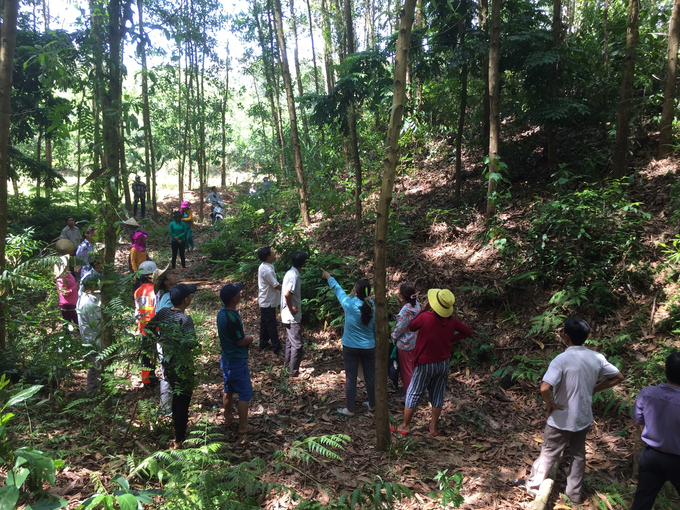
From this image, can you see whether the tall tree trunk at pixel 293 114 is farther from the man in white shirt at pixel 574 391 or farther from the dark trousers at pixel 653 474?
the dark trousers at pixel 653 474

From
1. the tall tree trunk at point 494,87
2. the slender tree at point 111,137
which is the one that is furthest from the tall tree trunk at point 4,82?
the tall tree trunk at point 494,87

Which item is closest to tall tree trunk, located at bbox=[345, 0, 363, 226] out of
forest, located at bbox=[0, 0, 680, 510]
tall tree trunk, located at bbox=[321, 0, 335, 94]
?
forest, located at bbox=[0, 0, 680, 510]

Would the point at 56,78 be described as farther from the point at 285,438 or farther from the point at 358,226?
the point at 358,226

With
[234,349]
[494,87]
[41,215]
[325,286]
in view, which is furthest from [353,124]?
[41,215]

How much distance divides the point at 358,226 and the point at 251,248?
3532 millimetres

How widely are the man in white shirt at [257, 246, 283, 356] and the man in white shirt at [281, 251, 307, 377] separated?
1.85 ft

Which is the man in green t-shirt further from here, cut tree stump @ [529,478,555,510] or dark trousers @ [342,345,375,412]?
cut tree stump @ [529,478,555,510]

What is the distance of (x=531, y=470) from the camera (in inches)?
164

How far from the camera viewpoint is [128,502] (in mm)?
2346

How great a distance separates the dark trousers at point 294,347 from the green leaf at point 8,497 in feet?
14.8

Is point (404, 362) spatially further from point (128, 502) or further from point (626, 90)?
point (626, 90)

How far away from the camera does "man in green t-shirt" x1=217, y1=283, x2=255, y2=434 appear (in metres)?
4.86

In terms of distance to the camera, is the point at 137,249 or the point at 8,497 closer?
the point at 8,497

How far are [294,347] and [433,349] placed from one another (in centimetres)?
267
